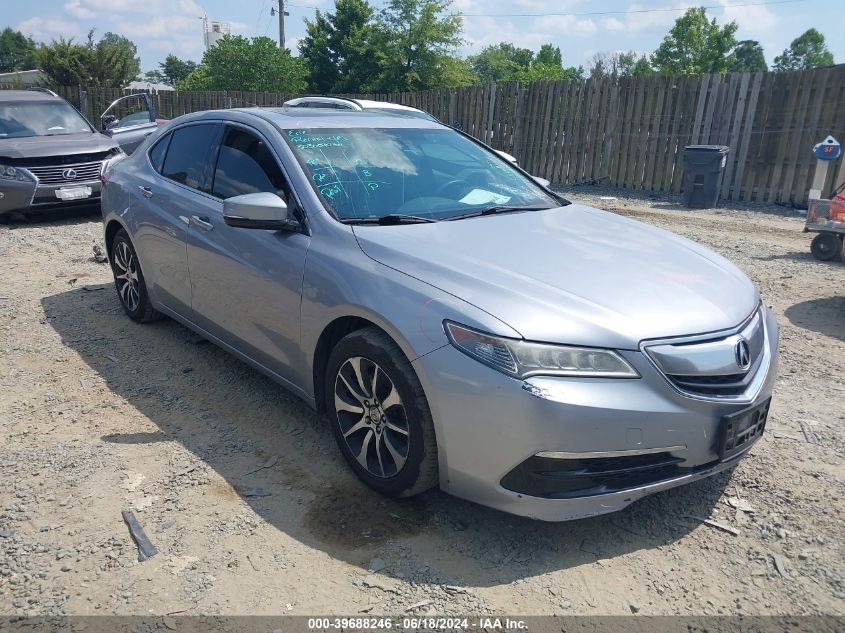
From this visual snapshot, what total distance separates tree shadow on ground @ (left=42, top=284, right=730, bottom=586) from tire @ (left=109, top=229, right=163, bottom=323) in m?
0.67

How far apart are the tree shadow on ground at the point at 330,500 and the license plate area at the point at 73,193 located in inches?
222

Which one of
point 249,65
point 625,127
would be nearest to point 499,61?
point 249,65

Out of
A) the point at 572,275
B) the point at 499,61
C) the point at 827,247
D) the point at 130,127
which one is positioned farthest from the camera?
the point at 499,61

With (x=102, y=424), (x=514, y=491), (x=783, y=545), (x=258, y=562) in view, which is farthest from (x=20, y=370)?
(x=783, y=545)

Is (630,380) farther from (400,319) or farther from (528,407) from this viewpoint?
(400,319)

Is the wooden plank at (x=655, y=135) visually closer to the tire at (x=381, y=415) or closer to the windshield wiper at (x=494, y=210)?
the windshield wiper at (x=494, y=210)

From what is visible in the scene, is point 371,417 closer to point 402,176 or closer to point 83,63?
point 402,176

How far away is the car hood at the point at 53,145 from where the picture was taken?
935 cm

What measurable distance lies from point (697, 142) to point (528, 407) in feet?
38.2

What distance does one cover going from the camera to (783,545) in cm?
290

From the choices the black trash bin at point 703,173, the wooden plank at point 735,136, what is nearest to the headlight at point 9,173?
the black trash bin at point 703,173

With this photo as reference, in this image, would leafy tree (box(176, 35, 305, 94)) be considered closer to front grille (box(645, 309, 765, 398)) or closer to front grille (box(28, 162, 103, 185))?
front grille (box(28, 162, 103, 185))

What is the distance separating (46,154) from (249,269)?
23.6 ft

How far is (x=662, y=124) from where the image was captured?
43.0 feet
